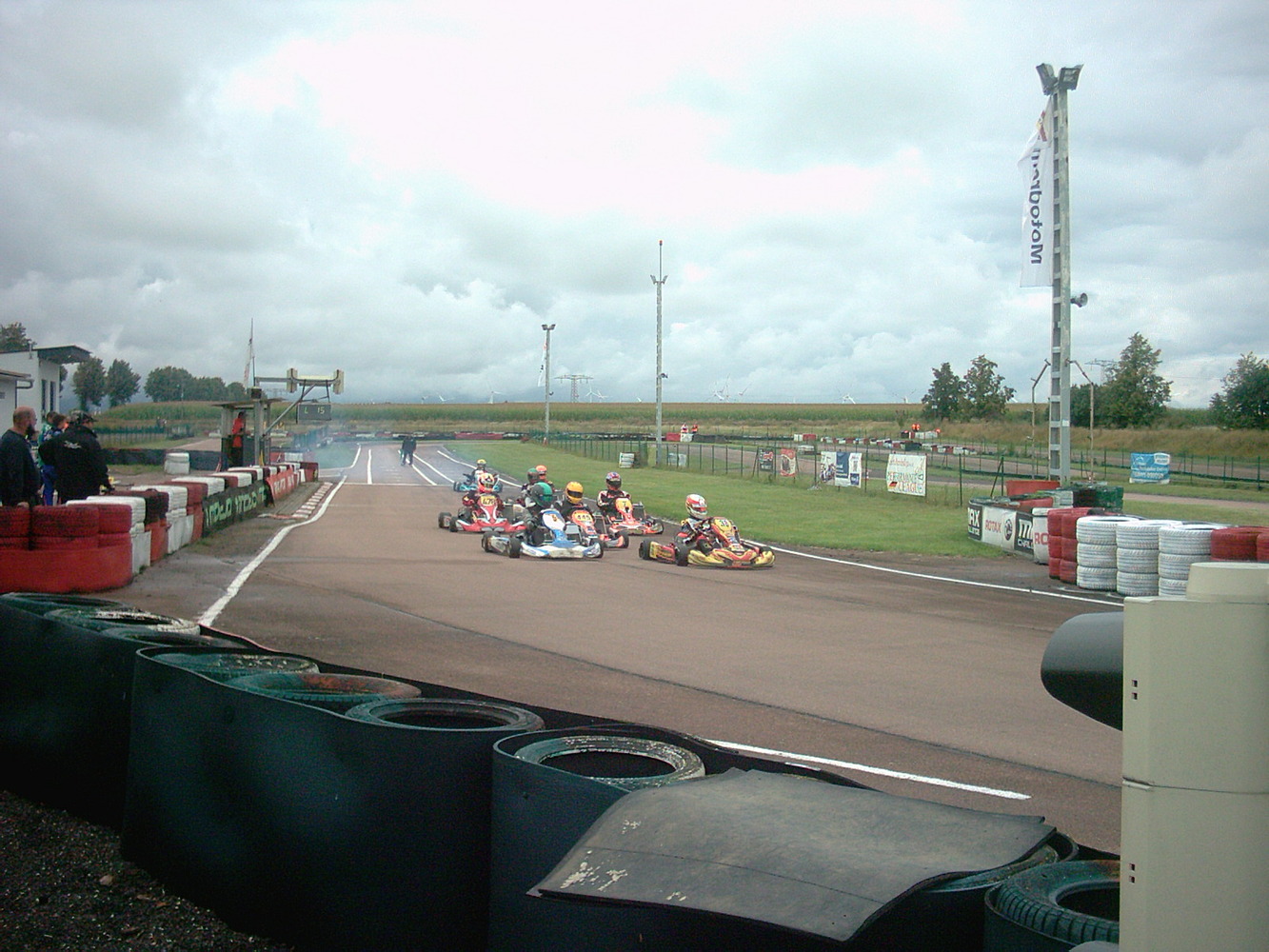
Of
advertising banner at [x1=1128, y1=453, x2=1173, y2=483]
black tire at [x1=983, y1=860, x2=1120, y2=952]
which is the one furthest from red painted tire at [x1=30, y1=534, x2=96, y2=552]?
advertising banner at [x1=1128, y1=453, x2=1173, y2=483]

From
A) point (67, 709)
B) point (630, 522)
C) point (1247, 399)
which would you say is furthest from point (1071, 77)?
point (1247, 399)

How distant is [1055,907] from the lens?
2148 mm

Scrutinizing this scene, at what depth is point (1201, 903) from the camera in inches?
64.4

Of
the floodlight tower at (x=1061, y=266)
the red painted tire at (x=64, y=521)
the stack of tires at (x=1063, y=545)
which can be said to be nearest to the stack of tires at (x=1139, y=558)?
the stack of tires at (x=1063, y=545)

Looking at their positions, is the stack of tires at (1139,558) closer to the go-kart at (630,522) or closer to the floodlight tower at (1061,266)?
the floodlight tower at (1061,266)

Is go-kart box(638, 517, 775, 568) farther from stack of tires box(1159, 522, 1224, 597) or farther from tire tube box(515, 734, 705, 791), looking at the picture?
tire tube box(515, 734, 705, 791)

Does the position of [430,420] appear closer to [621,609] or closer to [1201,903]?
[621,609]

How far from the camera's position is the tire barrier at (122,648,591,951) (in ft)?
11.2

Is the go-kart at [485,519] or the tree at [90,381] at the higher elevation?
the tree at [90,381]

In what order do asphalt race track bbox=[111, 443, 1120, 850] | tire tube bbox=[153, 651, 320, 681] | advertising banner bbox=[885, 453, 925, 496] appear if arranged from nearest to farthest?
tire tube bbox=[153, 651, 320, 681] < asphalt race track bbox=[111, 443, 1120, 850] < advertising banner bbox=[885, 453, 925, 496]

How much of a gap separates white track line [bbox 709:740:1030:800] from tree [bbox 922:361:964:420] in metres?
99.0

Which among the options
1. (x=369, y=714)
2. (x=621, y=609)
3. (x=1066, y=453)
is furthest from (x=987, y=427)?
(x=369, y=714)

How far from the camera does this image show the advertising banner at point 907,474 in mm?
32875

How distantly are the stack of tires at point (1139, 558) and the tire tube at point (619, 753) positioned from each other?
12994 mm
